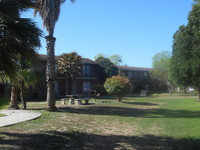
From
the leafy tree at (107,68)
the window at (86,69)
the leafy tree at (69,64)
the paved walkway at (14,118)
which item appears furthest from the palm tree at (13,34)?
the leafy tree at (107,68)

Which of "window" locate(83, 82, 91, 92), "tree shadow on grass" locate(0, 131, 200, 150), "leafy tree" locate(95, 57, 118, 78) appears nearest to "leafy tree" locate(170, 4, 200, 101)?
"leafy tree" locate(95, 57, 118, 78)

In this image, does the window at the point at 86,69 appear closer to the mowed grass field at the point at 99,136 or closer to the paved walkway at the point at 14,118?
the paved walkway at the point at 14,118

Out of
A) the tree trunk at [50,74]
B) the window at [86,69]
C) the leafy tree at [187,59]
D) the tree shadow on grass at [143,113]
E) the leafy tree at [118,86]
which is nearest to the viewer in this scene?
the tree shadow on grass at [143,113]

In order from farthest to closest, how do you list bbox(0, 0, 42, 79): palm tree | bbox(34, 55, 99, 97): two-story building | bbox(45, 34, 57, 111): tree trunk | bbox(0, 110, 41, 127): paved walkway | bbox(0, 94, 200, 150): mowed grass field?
bbox(34, 55, 99, 97): two-story building → bbox(45, 34, 57, 111): tree trunk → bbox(0, 110, 41, 127): paved walkway → bbox(0, 94, 200, 150): mowed grass field → bbox(0, 0, 42, 79): palm tree

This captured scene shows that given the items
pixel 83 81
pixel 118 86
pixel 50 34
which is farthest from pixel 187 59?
pixel 83 81

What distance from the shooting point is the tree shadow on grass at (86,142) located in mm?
6770

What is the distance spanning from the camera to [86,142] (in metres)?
7.42

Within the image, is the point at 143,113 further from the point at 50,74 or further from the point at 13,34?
the point at 13,34

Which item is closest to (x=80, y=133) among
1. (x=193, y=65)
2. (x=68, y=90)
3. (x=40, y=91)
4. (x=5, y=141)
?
(x=5, y=141)

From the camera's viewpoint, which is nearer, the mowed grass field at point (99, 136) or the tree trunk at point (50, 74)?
the mowed grass field at point (99, 136)

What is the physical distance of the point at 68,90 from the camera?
3428 cm

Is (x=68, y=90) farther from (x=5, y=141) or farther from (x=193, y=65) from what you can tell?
(x=5, y=141)

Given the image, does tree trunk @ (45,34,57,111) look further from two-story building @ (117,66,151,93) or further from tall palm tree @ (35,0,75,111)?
two-story building @ (117,66,151,93)

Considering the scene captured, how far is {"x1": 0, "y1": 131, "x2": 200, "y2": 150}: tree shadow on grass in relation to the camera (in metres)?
6.77
